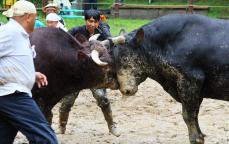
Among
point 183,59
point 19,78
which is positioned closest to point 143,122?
point 183,59

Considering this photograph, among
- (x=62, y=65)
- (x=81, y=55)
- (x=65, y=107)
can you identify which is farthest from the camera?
(x=65, y=107)

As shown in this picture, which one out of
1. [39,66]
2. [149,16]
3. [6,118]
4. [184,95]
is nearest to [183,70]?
[184,95]

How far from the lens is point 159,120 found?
9.52 m

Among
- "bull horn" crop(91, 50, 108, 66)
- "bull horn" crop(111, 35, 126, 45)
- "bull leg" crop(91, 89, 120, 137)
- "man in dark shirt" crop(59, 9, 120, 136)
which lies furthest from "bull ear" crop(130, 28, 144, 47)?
"bull leg" crop(91, 89, 120, 137)

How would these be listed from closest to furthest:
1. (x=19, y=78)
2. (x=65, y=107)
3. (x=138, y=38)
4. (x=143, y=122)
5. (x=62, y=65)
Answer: (x=19, y=78), (x=62, y=65), (x=138, y=38), (x=65, y=107), (x=143, y=122)

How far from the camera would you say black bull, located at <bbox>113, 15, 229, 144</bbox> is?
23.4 feet

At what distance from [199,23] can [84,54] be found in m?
1.46

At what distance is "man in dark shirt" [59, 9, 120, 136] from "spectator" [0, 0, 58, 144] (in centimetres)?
284

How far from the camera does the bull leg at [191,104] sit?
709 centimetres

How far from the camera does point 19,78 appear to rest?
532 centimetres

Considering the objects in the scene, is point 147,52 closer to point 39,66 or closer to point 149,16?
point 39,66

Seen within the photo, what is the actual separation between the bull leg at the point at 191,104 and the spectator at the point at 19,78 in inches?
87.3

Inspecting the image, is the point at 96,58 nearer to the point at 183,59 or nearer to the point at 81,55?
the point at 81,55

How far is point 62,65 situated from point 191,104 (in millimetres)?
1601
